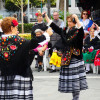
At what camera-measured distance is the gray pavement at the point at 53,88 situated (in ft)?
24.3

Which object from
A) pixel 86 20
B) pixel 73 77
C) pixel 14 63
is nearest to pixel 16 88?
pixel 14 63

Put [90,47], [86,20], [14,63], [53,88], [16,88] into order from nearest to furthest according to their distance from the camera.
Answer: [14,63] → [16,88] → [53,88] → [86,20] → [90,47]

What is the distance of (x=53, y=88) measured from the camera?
8.45 metres

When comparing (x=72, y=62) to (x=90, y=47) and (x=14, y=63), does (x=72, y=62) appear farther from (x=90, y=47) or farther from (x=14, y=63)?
(x=90, y=47)

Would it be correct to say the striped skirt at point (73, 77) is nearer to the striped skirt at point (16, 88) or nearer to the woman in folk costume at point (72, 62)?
the woman in folk costume at point (72, 62)

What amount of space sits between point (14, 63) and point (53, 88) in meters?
3.80

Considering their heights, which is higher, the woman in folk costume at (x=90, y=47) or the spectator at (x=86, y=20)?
the spectator at (x=86, y=20)

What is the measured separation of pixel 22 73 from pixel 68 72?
5.25 feet

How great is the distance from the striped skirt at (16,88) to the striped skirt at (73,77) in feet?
4.97

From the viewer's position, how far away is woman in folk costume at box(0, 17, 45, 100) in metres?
4.76

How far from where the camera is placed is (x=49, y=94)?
7.73 metres

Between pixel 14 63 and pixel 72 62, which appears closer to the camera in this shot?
pixel 14 63

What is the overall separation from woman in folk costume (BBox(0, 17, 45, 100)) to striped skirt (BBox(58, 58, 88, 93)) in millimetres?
1485

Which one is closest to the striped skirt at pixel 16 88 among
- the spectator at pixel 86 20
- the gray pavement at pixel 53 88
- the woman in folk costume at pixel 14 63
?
the woman in folk costume at pixel 14 63
